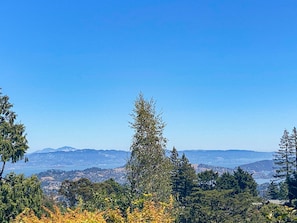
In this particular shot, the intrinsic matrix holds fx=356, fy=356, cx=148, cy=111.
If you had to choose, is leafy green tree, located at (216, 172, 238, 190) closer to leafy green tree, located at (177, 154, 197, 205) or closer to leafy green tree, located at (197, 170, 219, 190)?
leafy green tree, located at (197, 170, 219, 190)

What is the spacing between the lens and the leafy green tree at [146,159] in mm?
13375

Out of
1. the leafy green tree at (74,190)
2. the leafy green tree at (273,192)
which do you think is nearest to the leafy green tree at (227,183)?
the leafy green tree at (273,192)

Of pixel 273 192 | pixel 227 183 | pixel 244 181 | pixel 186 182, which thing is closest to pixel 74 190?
pixel 186 182

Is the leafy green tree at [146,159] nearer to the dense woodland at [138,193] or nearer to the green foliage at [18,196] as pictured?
the dense woodland at [138,193]

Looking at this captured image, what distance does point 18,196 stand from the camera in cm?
1539

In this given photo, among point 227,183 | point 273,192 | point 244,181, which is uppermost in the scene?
point 244,181

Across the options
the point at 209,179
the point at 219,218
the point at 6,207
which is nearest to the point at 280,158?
the point at 209,179

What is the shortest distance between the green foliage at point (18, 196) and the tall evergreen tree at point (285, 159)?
81.2 feet

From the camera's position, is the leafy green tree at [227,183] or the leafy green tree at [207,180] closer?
the leafy green tree at [227,183]

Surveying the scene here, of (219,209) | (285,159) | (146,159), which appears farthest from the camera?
(285,159)

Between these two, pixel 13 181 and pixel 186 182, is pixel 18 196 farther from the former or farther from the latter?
pixel 186 182

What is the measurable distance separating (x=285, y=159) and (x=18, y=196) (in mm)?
26358

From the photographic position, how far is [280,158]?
112ft

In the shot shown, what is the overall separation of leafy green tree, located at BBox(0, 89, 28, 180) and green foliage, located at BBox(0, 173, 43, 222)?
0.82 m
